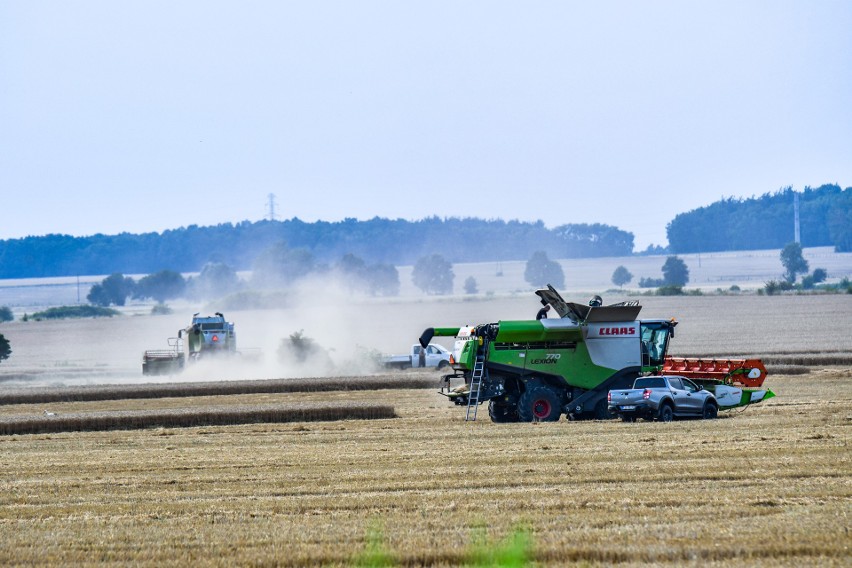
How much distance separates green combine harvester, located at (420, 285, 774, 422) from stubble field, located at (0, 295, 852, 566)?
1.23 meters

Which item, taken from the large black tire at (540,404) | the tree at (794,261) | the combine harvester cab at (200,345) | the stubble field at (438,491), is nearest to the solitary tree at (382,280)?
the tree at (794,261)

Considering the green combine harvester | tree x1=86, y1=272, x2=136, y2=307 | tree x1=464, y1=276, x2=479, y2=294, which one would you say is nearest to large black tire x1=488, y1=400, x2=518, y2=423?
the green combine harvester

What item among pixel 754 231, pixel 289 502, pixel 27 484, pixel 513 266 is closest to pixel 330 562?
pixel 289 502

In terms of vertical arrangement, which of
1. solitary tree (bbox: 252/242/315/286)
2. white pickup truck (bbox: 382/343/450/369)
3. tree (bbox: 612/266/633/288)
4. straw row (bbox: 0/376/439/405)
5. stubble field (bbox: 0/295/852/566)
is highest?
solitary tree (bbox: 252/242/315/286)

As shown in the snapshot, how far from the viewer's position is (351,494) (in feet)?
54.1

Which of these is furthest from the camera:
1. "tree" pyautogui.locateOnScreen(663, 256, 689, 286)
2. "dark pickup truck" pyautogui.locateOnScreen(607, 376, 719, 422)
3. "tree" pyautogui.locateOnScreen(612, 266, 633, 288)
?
"tree" pyautogui.locateOnScreen(612, 266, 633, 288)

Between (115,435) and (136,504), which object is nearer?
(136,504)

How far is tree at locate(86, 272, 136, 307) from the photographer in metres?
161

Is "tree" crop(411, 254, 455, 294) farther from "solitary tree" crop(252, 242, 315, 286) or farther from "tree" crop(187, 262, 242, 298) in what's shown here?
"tree" crop(187, 262, 242, 298)

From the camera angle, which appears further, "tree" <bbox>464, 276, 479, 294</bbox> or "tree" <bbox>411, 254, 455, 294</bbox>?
"tree" <bbox>411, 254, 455, 294</bbox>

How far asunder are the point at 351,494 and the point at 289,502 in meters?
0.99

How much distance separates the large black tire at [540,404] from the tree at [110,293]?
139 m

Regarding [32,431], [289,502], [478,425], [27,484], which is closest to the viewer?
[289,502]

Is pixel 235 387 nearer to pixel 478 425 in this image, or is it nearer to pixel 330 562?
pixel 478 425
